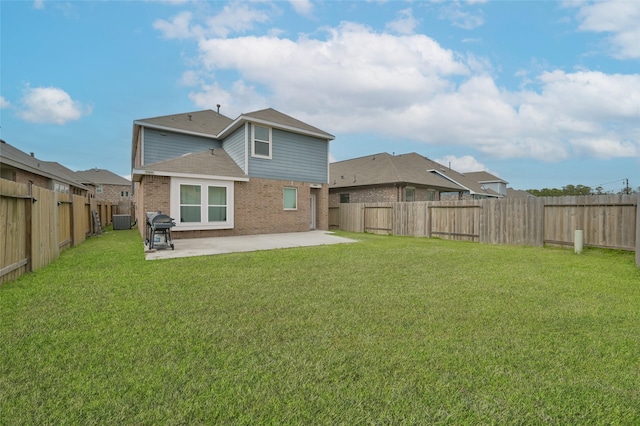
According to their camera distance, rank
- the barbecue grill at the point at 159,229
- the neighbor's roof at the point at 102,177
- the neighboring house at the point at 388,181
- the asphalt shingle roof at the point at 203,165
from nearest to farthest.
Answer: the barbecue grill at the point at 159,229 → the asphalt shingle roof at the point at 203,165 → the neighboring house at the point at 388,181 → the neighbor's roof at the point at 102,177

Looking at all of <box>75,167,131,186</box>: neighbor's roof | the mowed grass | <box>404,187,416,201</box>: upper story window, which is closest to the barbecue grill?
the mowed grass

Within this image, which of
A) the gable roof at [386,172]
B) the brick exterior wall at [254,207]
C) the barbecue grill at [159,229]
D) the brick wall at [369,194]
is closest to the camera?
the barbecue grill at [159,229]

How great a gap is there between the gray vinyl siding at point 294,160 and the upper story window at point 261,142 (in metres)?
0.24

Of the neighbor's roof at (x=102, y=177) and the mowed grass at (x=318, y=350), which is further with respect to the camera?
the neighbor's roof at (x=102, y=177)

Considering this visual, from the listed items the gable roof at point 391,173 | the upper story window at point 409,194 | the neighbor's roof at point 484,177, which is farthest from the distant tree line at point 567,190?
the upper story window at point 409,194

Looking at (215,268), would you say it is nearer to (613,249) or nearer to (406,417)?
(406,417)

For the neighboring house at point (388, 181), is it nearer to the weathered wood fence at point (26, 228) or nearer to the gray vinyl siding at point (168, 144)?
the gray vinyl siding at point (168, 144)

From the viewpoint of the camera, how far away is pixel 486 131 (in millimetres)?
21812

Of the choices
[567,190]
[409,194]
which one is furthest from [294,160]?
[567,190]

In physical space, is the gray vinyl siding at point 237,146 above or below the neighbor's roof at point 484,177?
below

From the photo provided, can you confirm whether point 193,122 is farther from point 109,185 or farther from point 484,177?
point 484,177

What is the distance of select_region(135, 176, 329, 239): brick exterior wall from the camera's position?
11.9m

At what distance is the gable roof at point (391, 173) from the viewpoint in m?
21.4

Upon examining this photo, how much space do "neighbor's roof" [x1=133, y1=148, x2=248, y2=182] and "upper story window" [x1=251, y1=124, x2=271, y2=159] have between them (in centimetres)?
116
